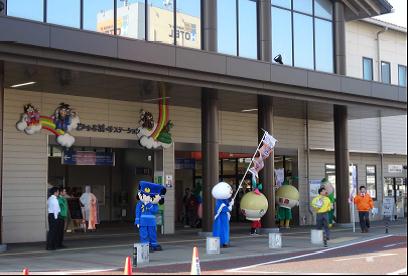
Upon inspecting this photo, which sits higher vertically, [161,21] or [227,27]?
[227,27]

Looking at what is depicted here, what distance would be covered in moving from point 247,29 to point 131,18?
493cm

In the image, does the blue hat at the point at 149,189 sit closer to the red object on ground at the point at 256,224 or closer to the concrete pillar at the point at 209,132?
the concrete pillar at the point at 209,132

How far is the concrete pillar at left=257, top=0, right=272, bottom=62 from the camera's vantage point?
22.2 m

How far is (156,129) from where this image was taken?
75.9ft

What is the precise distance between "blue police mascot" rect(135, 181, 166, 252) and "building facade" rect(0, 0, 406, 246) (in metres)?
3.36

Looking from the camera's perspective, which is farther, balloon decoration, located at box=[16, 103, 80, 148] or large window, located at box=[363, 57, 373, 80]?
large window, located at box=[363, 57, 373, 80]

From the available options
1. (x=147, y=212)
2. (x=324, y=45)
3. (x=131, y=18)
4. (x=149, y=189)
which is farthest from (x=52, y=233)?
(x=324, y=45)

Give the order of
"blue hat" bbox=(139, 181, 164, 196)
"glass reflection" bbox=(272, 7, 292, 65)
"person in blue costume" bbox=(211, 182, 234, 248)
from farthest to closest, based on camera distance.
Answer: "glass reflection" bbox=(272, 7, 292, 65) < "person in blue costume" bbox=(211, 182, 234, 248) < "blue hat" bbox=(139, 181, 164, 196)

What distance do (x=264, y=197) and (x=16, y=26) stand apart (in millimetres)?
9921

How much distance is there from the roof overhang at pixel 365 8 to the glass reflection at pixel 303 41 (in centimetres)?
258

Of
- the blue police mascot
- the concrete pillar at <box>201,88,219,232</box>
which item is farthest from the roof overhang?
the blue police mascot

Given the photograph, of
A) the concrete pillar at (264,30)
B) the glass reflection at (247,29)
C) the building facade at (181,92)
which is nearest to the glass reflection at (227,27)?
the building facade at (181,92)

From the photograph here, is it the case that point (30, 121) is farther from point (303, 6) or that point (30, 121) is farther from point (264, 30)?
point (303, 6)

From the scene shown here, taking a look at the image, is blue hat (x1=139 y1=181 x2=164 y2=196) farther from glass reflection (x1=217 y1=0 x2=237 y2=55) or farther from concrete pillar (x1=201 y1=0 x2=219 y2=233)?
glass reflection (x1=217 y1=0 x2=237 y2=55)
